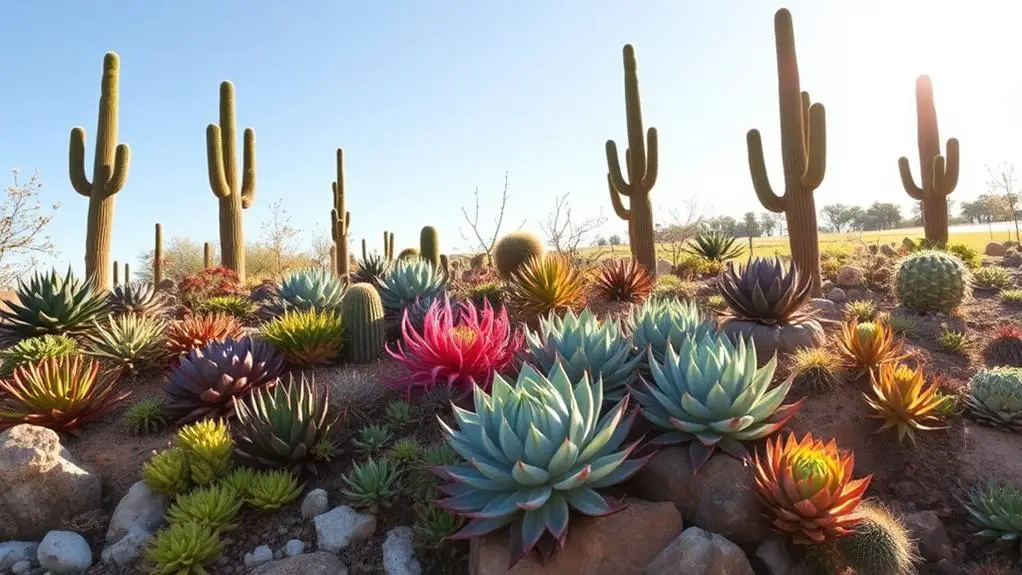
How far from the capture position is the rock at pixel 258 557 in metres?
4.22

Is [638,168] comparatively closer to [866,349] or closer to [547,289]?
[547,289]

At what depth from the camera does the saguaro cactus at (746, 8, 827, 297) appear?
1066 centimetres

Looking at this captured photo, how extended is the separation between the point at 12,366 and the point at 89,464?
239 centimetres

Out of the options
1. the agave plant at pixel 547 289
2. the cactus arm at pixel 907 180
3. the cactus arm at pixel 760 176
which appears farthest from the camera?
the cactus arm at pixel 907 180

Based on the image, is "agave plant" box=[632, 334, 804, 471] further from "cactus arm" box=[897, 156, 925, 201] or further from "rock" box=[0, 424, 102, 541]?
"cactus arm" box=[897, 156, 925, 201]

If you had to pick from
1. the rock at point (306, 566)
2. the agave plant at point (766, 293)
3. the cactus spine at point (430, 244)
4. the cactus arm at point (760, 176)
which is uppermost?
the cactus arm at point (760, 176)

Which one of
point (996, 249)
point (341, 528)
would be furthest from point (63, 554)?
point (996, 249)

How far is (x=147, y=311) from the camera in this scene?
9.23 metres

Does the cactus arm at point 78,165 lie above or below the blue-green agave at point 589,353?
above

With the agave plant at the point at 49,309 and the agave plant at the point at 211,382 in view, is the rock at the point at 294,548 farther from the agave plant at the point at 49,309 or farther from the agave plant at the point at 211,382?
the agave plant at the point at 49,309

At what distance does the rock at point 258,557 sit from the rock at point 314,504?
1.20 feet

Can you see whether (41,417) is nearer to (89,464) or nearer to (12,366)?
(89,464)

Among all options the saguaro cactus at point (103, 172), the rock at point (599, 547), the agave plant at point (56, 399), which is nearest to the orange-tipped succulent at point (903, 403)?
the rock at point (599, 547)

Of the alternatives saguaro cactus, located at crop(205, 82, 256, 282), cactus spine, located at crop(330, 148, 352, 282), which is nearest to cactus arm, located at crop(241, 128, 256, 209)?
saguaro cactus, located at crop(205, 82, 256, 282)
